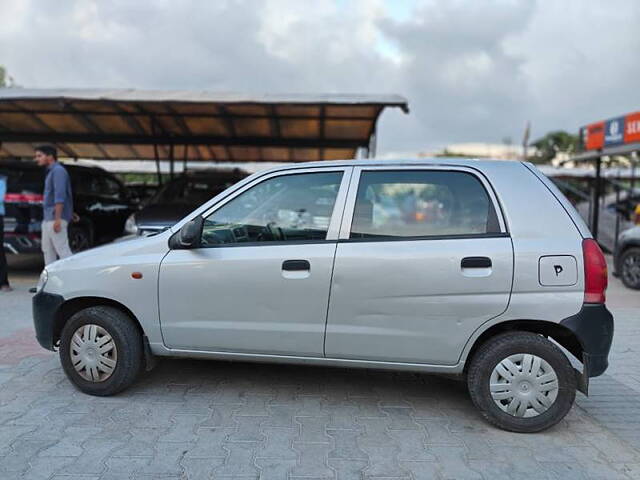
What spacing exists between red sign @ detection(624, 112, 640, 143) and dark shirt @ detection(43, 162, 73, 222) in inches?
415

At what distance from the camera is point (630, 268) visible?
853cm

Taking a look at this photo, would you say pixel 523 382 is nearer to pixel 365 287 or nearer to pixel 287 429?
pixel 365 287

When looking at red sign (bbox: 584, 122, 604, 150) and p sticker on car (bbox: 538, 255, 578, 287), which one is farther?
red sign (bbox: 584, 122, 604, 150)

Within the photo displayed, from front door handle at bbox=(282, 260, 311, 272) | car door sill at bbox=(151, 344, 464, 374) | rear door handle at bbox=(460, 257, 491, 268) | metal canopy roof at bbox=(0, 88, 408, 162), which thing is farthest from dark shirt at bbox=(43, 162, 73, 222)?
rear door handle at bbox=(460, 257, 491, 268)

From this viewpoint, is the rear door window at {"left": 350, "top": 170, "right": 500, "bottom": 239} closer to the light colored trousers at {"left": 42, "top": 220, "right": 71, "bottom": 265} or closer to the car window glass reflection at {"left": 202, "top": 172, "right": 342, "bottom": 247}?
the car window glass reflection at {"left": 202, "top": 172, "right": 342, "bottom": 247}

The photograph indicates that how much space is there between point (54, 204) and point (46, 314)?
11.1 feet

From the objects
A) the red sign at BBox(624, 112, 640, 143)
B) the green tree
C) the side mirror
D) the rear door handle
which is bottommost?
the rear door handle

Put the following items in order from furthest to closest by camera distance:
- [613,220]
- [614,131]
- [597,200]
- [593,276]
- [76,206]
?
[613,220] → [597,200] → [614,131] → [76,206] → [593,276]

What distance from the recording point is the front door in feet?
11.2

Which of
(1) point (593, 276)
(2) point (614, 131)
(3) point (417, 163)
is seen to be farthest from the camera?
(2) point (614, 131)

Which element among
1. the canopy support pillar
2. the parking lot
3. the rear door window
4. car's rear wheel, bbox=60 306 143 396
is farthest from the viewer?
the canopy support pillar

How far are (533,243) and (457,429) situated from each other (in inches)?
50.6

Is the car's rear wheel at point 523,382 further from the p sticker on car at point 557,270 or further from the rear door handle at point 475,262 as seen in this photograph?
the rear door handle at point 475,262

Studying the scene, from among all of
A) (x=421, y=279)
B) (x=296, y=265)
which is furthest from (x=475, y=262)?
(x=296, y=265)
